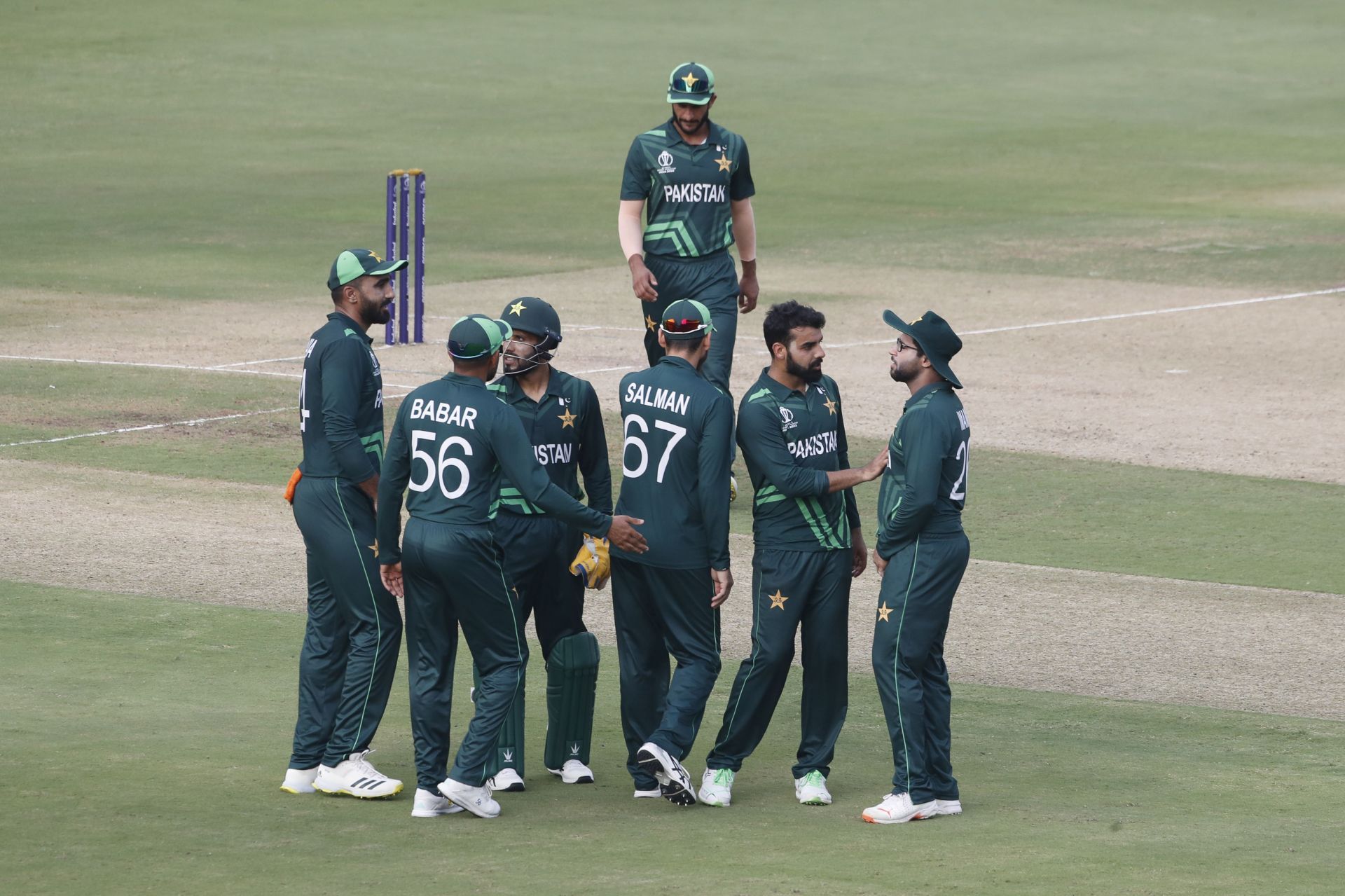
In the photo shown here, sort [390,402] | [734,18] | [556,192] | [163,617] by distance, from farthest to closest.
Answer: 1. [734,18]
2. [556,192]
3. [390,402]
4. [163,617]

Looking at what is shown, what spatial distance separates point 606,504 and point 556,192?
23930 mm

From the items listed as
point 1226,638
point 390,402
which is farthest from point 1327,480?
point 390,402

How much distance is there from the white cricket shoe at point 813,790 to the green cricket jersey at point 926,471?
3.09ft

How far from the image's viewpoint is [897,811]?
A: 8.40m

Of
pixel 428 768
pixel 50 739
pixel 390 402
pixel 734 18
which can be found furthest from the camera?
pixel 734 18

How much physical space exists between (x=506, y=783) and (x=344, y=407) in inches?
66.0

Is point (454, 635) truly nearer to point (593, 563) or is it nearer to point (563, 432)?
point (593, 563)

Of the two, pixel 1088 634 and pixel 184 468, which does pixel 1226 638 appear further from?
pixel 184 468

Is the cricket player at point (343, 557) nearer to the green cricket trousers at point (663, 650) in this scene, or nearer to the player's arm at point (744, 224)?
the green cricket trousers at point (663, 650)

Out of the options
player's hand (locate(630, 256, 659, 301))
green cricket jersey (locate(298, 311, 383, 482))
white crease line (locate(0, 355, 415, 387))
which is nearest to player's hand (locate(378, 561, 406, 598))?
green cricket jersey (locate(298, 311, 383, 482))

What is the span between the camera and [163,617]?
11336 mm

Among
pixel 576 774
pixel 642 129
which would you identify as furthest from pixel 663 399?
A: pixel 642 129

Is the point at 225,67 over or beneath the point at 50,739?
over

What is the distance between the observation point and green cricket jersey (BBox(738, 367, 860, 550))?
870 centimetres
